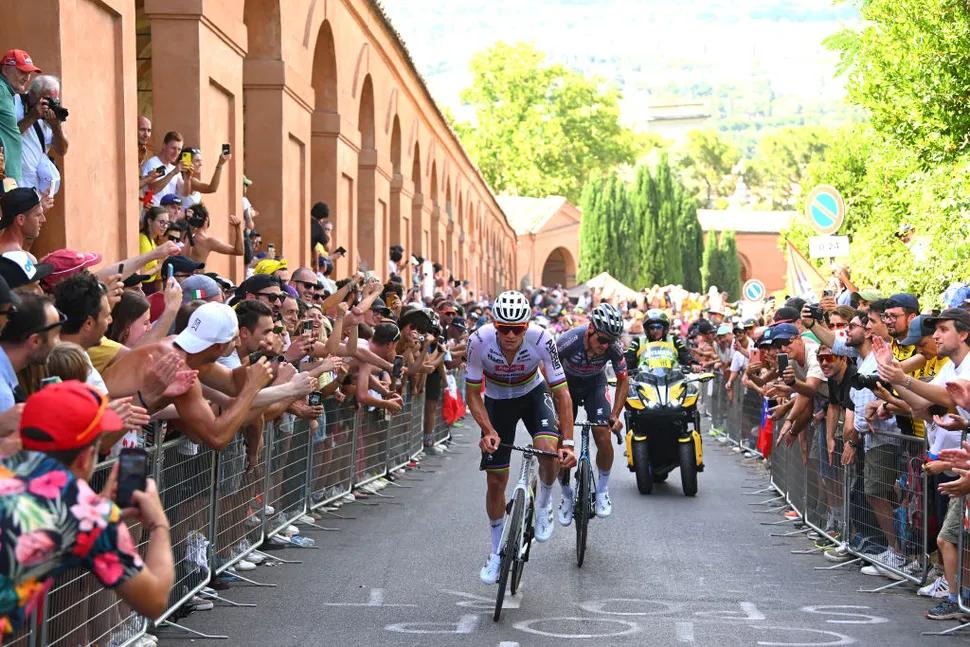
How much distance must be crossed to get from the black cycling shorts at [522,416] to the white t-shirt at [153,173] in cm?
477

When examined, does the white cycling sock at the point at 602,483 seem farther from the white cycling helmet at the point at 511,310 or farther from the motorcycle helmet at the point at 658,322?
the motorcycle helmet at the point at 658,322

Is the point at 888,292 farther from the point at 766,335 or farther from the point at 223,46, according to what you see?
the point at 223,46

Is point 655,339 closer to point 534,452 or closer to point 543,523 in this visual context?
point 543,523

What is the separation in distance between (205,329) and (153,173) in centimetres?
624

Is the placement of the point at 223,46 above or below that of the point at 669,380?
above

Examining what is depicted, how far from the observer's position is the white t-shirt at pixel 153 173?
45.5 feet

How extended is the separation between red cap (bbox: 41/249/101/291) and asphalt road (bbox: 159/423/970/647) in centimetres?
207

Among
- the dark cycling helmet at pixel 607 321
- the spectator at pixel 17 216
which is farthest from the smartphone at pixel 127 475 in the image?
the dark cycling helmet at pixel 607 321

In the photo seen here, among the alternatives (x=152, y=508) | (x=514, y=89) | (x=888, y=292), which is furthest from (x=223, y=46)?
(x=514, y=89)

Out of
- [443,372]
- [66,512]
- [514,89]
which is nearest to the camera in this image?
[66,512]

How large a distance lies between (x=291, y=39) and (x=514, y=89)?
83017mm

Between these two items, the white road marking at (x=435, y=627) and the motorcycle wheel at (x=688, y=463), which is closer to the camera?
the white road marking at (x=435, y=627)

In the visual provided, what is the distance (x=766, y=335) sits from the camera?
15.4 metres

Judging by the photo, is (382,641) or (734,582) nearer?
(382,641)
